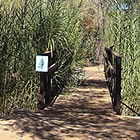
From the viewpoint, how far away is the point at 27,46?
4641 mm

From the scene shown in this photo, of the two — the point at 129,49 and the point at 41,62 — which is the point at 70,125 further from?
the point at 129,49

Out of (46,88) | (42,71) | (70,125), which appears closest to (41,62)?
(42,71)

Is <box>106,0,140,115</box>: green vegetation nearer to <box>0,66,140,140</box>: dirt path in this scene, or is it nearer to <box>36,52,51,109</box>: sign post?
<box>0,66,140,140</box>: dirt path

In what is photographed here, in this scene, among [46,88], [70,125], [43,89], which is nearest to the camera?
[70,125]

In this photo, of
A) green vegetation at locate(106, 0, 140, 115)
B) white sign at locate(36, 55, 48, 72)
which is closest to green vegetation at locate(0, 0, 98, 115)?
white sign at locate(36, 55, 48, 72)

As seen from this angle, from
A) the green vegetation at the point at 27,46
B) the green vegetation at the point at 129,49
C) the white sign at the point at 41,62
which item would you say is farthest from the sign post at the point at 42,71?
the green vegetation at the point at 129,49

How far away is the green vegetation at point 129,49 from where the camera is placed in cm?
457

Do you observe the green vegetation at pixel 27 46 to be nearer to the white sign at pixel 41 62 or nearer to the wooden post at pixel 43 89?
the wooden post at pixel 43 89

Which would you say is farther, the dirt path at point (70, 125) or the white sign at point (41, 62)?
the white sign at point (41, 62)

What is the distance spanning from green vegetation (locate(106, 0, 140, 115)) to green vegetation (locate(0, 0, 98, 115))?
0.91m

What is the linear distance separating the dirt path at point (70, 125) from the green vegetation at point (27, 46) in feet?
1.17

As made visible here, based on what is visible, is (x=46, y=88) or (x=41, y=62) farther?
(x=46, y=88)

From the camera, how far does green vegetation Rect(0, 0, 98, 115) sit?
4.44 metres

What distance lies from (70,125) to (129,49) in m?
1.61
